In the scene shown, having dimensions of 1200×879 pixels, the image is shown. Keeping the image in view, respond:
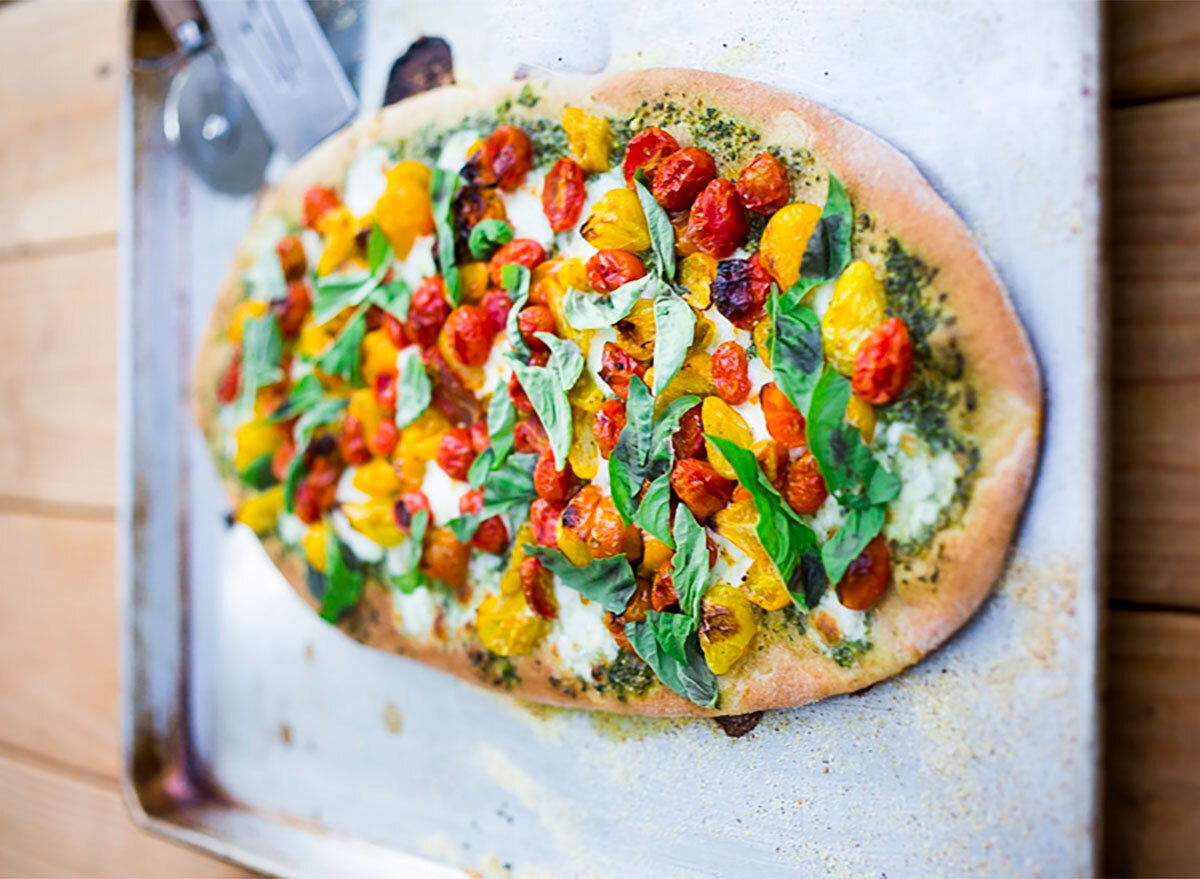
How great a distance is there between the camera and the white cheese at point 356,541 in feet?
2.84

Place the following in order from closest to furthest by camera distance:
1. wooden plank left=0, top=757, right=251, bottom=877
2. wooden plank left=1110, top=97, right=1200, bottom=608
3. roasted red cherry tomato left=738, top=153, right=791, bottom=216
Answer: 1. wooden plank left=1110, top=97, right=1200, bottom=608
2. roasted red cherry tomato left=738, top=153, right=791, bottom=216
3. wooden plank left=0, top=757, right=251, bottom=877

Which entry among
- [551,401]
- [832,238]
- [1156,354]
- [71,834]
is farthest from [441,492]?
[71,834]

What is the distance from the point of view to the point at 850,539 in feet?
2.01


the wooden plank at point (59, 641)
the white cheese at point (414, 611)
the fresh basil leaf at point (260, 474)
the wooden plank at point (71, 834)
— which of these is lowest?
the wooden plank at point (71, 834)

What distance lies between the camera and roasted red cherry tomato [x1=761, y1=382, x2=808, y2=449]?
0.63m

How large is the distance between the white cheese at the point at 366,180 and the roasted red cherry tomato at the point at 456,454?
21cm

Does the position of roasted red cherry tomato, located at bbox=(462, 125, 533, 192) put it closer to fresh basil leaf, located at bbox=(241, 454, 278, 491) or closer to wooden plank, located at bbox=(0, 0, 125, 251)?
fresh basil leaf, located at bbox=(241, 454, 278, 491)

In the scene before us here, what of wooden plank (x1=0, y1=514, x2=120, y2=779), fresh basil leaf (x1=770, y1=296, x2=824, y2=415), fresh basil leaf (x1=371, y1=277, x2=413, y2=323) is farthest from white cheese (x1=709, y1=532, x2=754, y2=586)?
wooden plank (x1=0, y1=514, x2=120, y2=779)

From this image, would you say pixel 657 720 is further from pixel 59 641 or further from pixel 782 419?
pixel 59 641

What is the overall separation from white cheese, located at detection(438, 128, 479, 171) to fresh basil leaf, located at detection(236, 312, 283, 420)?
23 centimetres

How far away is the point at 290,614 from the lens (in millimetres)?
942

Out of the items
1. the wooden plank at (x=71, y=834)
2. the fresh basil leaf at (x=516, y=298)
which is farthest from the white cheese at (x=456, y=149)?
the wooden plank at (x=71, y=834)

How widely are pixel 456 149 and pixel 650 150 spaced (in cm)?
19

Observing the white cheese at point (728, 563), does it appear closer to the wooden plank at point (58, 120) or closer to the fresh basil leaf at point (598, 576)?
the fresh basil leaf at point (598, 576)
